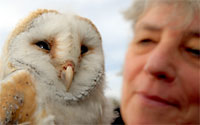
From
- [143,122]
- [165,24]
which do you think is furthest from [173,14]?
[143,122]

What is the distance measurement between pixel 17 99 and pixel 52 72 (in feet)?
0.65

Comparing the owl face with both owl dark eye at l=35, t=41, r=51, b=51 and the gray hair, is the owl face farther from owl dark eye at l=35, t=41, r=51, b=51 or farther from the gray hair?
the gray hair

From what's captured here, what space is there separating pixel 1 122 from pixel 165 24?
924mm

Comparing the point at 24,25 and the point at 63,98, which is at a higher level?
the point at 24,25

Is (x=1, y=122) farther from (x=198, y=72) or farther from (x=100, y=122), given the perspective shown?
(x=198, y=72)

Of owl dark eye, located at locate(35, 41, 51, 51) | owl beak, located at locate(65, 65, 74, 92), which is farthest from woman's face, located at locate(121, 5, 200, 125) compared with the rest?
owl dark eye, located at locate(35, 41, 51, 51)

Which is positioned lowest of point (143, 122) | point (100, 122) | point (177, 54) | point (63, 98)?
point (100, 122)

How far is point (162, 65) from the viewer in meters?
0.49

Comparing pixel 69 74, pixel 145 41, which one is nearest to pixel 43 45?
pixel 69 74

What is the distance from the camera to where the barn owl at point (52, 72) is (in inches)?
45.1

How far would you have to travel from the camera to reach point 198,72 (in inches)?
19.3

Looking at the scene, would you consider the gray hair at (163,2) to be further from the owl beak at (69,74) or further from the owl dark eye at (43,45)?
the owl dark eye at (43,45)

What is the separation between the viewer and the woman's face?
485mm

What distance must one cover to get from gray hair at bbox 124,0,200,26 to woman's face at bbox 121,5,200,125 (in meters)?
0.01
